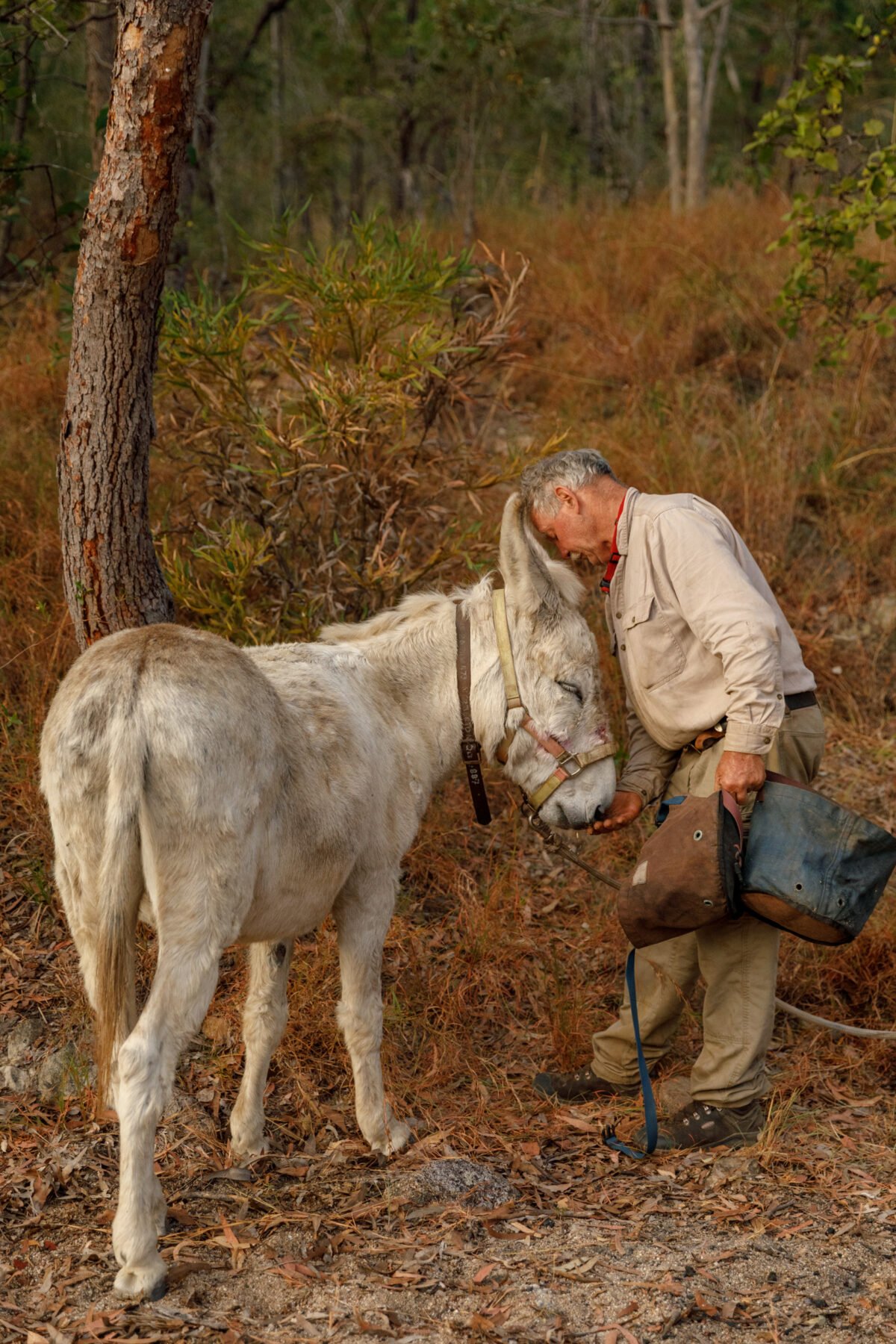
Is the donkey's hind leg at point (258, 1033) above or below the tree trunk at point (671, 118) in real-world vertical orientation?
below

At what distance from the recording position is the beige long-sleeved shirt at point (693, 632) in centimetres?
367

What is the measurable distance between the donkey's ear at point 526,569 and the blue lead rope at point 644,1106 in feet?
4.14

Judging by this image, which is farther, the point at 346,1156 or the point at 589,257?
the point at 589,257

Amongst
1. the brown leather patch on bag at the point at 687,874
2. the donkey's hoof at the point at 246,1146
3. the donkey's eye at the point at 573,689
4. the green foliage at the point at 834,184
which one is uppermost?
the green foliage at the point at 834,184

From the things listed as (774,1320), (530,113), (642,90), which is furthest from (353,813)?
(530,113)

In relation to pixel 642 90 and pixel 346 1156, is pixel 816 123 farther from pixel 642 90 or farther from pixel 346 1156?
pixel 642 90

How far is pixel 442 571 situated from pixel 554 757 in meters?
2.32

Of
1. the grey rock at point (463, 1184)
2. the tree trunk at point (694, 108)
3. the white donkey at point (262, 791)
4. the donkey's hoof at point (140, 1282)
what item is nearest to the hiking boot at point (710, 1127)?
the grey rock at point (463, 1184)

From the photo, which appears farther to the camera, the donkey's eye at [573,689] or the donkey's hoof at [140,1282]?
the donkey's eye at [573,689]

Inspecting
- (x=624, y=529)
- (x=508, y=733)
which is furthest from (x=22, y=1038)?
(x=624, y=529)

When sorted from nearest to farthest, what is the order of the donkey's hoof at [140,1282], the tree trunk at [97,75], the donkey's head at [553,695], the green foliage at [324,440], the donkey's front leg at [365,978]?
the donkey's hoof at [140,1282]
the donkey's front leg at [365,978]
the donkey's head at [553,695]
the green foliage at [324,440]
the tree trunk at [97,75]

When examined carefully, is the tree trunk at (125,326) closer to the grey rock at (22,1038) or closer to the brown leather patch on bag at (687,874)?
the grey rock at (22,1038)

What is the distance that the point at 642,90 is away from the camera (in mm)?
15594

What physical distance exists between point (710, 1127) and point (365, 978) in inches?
53.7
